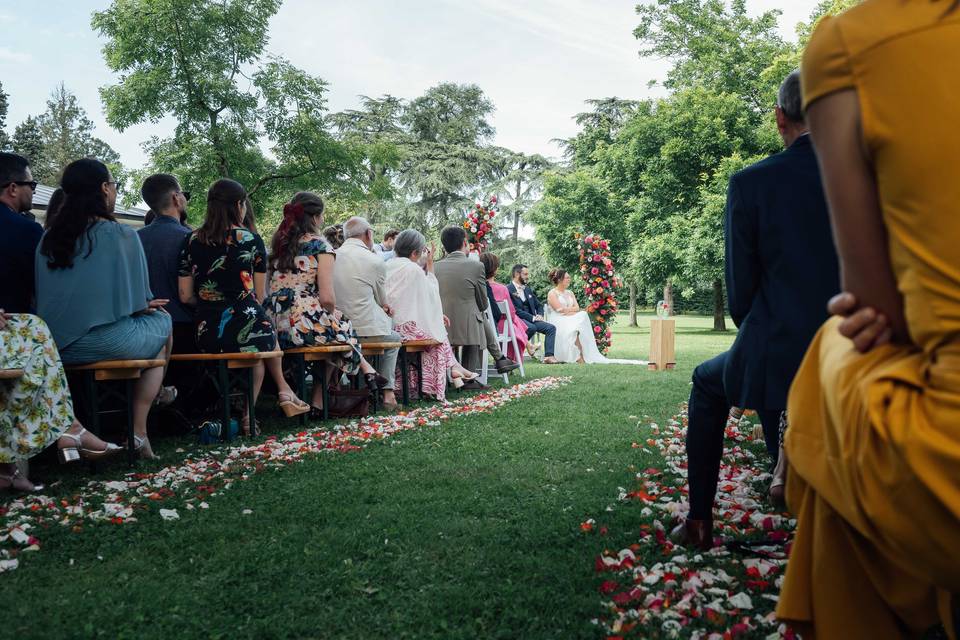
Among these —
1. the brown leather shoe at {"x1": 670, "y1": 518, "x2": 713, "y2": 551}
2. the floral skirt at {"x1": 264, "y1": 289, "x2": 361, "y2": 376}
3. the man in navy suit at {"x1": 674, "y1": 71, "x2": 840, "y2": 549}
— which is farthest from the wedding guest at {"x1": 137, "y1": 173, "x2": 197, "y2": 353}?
the man in navy suit at {"x1": 674, "y1": 71, "x2": 840, "y2": 549}

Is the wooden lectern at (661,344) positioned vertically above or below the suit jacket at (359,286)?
below

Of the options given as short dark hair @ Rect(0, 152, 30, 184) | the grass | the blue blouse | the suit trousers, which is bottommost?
the grass

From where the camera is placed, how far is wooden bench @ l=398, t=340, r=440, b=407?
29.0 ft

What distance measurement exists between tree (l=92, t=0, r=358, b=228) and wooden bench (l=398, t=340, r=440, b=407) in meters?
12.5

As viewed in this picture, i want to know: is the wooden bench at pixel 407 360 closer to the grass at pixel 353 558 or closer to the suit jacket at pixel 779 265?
the grass at pixel 353 558

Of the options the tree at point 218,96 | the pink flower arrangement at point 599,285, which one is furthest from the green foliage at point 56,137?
the pink flower arrangement at point 599,285

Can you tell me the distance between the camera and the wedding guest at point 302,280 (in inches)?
288

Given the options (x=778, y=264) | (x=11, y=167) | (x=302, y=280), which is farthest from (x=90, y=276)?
(x=778, y=264)

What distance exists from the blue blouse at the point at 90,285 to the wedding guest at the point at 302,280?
2.02 metres

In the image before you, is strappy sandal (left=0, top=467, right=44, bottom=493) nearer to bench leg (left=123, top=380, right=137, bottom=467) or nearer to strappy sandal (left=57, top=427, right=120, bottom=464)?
strappy sandal (left=57, top=427, right=120, bottom=464)

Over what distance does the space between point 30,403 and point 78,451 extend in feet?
1.49

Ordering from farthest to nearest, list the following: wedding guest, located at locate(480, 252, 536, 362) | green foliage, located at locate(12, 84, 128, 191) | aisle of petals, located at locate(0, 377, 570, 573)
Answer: green foliage, located at locate(12, 84, 128, 191) < wedding guest, located at locate(480, 252, 536, 362) < aisle of petals, located at locate(0, 377, 570, 573)

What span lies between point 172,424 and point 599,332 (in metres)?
12.3

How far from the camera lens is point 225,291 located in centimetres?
649
